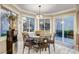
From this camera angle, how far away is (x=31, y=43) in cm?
253

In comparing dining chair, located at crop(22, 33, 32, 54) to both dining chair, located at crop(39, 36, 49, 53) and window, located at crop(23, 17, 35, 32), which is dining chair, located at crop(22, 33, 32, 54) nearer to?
window, located at crop(23, 17, 35, 32)

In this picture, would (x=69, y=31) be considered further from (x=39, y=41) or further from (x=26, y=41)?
(x=26, y=41)

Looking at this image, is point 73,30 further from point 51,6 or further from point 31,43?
point 31,43

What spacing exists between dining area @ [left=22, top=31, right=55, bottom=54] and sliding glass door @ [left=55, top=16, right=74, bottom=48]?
18 cm

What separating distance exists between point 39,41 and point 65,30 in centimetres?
62

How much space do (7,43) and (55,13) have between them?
121 cm

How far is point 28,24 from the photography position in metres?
2.51

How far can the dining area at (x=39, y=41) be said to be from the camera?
2459mm

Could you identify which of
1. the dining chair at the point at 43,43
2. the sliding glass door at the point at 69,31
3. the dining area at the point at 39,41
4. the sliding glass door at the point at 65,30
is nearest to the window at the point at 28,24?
the dining area at the point at 39,41

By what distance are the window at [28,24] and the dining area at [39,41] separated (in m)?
0.11

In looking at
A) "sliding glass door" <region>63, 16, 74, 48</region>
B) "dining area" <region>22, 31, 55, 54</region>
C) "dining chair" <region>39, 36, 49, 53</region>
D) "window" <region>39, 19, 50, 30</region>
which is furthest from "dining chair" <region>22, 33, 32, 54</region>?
"sliding glass door" <region>63, 16, 74, 48</region>

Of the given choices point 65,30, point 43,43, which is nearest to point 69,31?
point 65,30

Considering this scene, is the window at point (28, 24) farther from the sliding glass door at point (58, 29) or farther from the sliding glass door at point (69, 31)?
the sliding glass door at point (69, 31)
